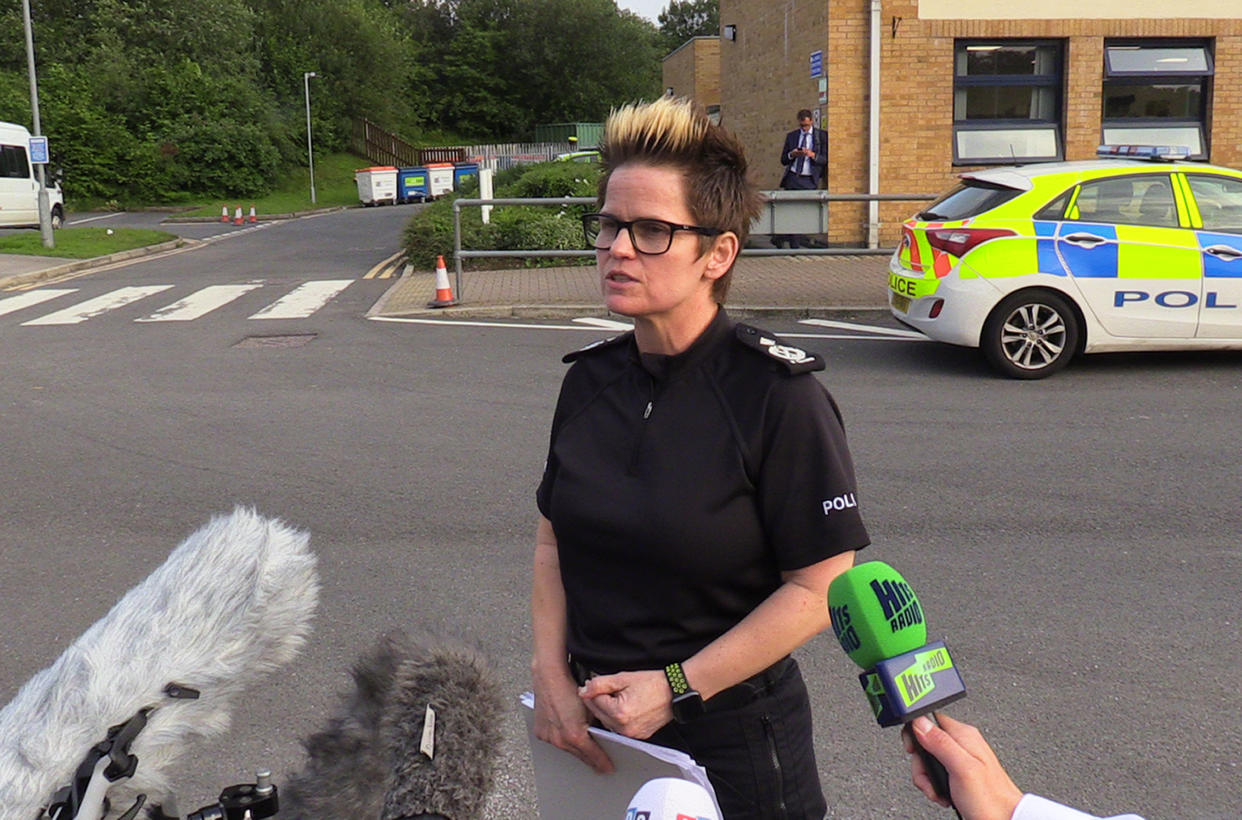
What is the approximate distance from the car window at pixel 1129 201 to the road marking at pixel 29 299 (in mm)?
12119

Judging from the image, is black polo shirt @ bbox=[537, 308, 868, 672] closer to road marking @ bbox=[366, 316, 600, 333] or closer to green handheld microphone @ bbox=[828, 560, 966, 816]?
green handheld microphone @ bbox=[828, 560, 966, 816]

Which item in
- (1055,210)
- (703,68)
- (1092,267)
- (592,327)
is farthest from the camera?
(703,68)

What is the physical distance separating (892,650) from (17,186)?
3133 cm

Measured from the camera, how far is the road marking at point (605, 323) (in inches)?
467

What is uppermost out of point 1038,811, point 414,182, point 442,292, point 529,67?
point 529,67

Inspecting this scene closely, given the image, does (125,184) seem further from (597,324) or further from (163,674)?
(163,674)

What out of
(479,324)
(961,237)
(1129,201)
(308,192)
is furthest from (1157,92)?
(308,192)

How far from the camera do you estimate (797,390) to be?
1.95m

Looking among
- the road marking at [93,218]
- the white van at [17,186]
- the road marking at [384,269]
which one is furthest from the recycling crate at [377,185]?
the road marking at [384,269]

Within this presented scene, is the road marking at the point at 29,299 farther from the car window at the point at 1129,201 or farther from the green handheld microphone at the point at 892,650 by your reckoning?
the green handheld microphone at the point at 892,650

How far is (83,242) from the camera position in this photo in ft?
79.0

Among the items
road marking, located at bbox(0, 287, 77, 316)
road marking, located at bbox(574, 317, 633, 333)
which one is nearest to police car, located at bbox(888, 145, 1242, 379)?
road marking, located at bbox(574, 317, 633, 333)

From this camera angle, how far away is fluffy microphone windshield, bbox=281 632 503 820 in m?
1.78

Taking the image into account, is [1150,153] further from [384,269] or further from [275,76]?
[275,76]
